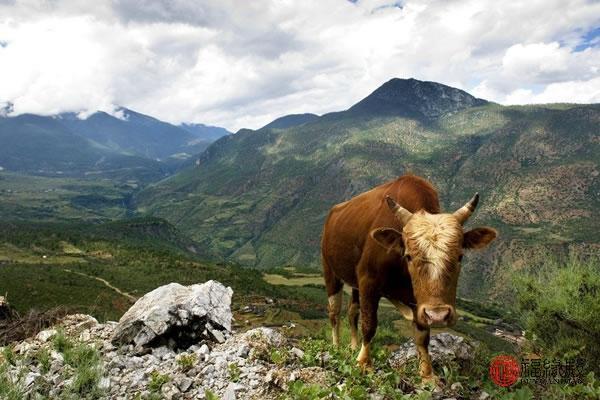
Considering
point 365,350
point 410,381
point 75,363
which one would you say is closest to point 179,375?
point 75,363

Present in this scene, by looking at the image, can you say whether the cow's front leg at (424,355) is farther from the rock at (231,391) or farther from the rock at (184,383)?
the rock at (184,383)

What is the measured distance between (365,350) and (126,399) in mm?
4649

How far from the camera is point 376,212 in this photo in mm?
9375

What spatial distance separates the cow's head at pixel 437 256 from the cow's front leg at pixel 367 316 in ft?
5.67

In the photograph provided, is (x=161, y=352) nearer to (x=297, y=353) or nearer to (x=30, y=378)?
(x=30, y=378)

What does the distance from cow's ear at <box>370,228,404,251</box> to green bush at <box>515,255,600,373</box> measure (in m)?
5.88

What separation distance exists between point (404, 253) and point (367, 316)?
2089mm

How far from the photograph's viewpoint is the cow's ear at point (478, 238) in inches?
285

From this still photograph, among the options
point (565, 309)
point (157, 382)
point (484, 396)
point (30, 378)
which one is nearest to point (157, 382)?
point (157, 382)

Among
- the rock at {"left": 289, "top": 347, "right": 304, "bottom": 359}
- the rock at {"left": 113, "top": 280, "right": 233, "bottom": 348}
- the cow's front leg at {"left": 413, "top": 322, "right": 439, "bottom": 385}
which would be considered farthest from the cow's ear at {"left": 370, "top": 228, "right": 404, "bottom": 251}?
the rock at {"left": 113, "top": 280, "right": 233, "bottom": 348}

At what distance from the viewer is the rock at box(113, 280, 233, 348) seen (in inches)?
435

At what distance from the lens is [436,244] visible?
6.83 m

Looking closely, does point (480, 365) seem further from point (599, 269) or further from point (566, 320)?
point (599, 269)

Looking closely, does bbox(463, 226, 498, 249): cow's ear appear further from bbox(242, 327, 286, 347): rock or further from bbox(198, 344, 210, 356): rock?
bbox(198, 344, 210, 356): rock
